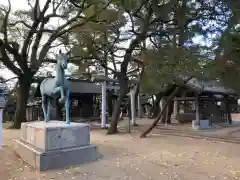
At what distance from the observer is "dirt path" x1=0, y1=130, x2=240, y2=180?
20.1 feet

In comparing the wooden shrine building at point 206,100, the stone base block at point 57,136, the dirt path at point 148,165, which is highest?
the wooden shrine building at point 206,100

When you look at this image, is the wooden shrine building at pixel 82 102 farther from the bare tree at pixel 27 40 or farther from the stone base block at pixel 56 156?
the stone base block at pixel 56 156

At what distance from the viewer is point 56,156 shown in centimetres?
691

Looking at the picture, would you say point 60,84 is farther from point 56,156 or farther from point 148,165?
point 148,165

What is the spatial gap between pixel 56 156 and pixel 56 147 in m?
0.25

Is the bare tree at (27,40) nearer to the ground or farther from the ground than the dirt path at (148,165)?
farther from the ground

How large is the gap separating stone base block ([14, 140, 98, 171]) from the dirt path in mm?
211

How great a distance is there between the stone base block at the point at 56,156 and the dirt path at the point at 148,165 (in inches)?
8.3

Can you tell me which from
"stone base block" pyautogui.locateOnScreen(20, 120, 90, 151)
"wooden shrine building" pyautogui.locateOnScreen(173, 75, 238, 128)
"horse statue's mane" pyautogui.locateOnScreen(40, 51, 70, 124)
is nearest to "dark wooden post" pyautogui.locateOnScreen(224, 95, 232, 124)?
"wooden shrine building" pyautogui.locateOnScreen(173, 75, 238, 128)

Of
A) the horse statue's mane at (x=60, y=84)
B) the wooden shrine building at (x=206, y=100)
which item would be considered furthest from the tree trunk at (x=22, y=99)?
the wooden shrine building at (x=206, y=100)

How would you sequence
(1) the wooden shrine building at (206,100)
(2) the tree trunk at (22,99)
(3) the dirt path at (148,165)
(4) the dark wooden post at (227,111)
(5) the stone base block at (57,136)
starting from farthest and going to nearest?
(4) the dark wooden post at (227,111)
(2) the tree trunk at (22,99)
(1) the wooden shrine building at (206,100)
(5) the stone base block at (57,136)
(3) the dirt path at (148,165)

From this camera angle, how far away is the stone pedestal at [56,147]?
682cm

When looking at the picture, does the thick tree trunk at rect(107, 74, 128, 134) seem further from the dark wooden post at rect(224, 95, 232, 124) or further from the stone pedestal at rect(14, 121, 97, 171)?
the dark wooden post at rect(224, 95, 232, 124)

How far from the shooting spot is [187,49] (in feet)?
33.7
